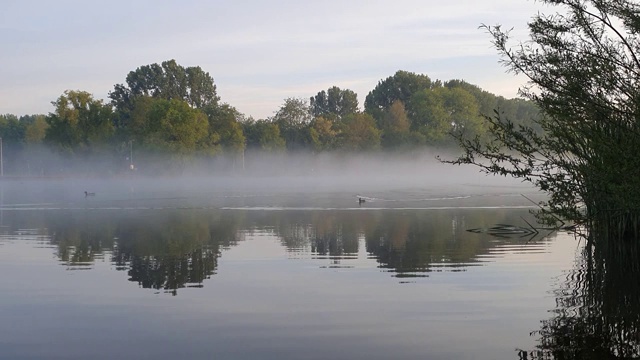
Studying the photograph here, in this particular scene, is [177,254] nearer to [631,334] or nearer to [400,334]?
[400,334]

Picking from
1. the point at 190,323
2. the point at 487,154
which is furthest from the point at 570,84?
the point at 190,323

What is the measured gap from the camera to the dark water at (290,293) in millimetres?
13234

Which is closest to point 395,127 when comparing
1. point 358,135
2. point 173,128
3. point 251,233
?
point 358,135

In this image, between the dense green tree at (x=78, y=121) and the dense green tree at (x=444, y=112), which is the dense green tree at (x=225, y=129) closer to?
the dense green tree at (x=78, y=121)

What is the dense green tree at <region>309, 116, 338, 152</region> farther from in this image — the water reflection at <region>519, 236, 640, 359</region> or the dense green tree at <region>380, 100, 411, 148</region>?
the water reflection at <region>519, 236, 640, 359</region>

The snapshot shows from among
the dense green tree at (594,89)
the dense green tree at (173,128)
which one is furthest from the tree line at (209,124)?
the dense green tree at (594,89)

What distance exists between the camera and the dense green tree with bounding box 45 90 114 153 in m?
146

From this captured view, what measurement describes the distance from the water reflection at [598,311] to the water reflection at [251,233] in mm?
3385

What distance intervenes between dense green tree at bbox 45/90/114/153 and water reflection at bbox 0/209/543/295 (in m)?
101

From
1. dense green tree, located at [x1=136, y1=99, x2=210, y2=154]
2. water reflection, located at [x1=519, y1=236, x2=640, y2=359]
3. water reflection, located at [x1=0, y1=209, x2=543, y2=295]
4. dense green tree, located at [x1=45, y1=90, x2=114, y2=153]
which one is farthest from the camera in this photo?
dense green tree, located at [x1=45, y1=90, x2=114, y2=153]

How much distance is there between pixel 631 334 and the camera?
13.5 meters

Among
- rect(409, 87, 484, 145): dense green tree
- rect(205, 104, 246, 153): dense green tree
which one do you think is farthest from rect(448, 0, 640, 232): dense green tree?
rect(409, 87, 484, 145): dense green tree

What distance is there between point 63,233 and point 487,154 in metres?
21.8

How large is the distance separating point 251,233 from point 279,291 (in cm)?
1484
